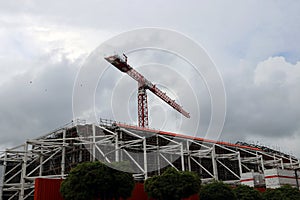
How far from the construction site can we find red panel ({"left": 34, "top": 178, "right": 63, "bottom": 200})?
9.76m

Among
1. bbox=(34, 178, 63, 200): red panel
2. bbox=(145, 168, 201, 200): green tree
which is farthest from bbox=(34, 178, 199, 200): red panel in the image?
bbox=(145, 168, 201, 200): green tree

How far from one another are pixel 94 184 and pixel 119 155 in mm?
17422

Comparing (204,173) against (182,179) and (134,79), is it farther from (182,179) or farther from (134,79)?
(182,179)

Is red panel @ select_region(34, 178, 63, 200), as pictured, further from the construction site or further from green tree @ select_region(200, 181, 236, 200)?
green tree @ select_region(200, 181, 236, 200)

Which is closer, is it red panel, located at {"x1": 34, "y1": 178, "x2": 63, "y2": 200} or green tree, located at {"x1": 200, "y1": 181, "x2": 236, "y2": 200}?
red panel, located at {"x1": 34, "y1": 178, "x2": 63, "y2": 200}

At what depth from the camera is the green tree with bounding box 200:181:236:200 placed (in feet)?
111

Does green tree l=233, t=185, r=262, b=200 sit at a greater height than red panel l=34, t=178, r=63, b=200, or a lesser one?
lesser

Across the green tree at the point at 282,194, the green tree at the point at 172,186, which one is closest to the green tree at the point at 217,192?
the green tree at the point at 172,186

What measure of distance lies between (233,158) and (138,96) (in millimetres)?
23518

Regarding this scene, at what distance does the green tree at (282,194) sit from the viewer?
3909 centimetres

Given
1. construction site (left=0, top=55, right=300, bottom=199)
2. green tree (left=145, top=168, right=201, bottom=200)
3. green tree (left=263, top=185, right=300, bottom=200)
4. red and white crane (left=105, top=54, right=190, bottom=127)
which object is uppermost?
red and white crane (left=105, top=54, right=190, bottom=127)

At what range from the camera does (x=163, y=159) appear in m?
49.5

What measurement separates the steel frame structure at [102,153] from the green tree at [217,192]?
25.6 feet

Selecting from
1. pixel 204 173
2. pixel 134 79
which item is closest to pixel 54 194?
pixel 204 173
